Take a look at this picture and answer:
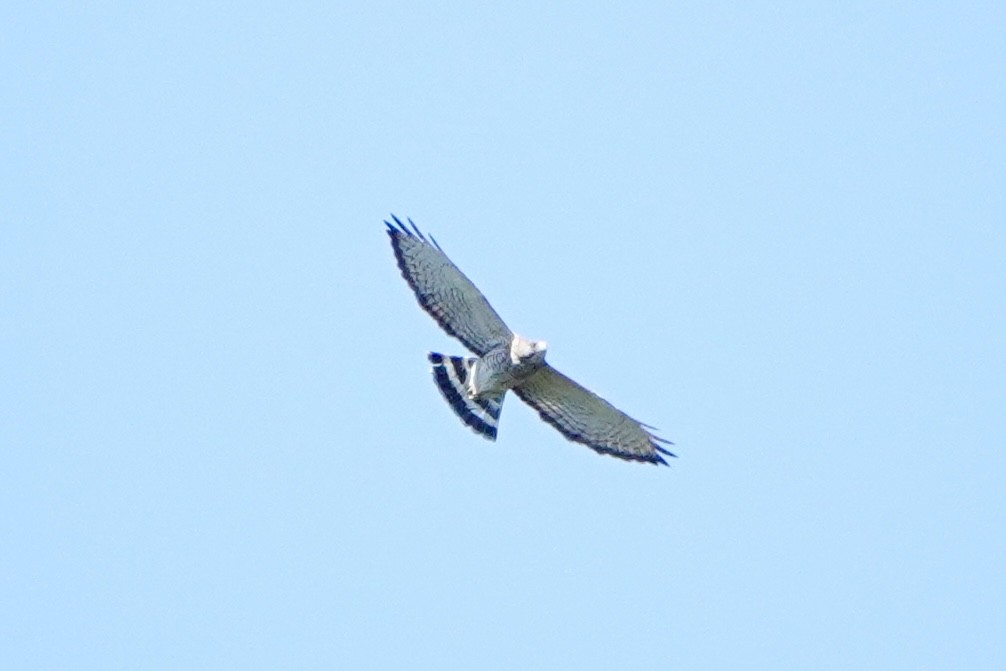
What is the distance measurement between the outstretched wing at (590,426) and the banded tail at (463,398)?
32cm

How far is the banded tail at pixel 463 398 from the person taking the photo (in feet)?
56.5

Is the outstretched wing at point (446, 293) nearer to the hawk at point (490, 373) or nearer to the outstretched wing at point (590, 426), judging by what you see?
the hawk at point (490, 373)

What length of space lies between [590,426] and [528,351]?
1.13 m

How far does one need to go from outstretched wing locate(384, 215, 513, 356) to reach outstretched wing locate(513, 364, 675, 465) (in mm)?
568

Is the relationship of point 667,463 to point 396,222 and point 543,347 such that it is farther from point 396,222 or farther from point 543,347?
point 396,222

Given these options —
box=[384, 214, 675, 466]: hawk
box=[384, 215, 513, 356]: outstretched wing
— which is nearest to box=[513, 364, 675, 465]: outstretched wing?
box=[384, 214, 675, 466]: hawk

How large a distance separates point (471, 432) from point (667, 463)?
5.47 feet

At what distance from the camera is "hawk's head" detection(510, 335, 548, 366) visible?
16641mm

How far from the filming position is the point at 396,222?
16812mm

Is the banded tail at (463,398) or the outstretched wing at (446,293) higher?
the outstretched wing at (446,293)

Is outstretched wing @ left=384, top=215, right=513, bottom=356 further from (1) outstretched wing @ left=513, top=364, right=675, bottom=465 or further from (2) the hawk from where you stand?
(1) outstretched wing @ left=513, top=364, right=675, bottom=465

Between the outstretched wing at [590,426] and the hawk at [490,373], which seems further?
the outstretched wing at [590,426]

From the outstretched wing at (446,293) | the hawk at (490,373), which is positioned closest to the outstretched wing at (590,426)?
the hawk at (490,373)

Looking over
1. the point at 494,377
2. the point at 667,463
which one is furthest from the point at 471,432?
the point at 667,463
